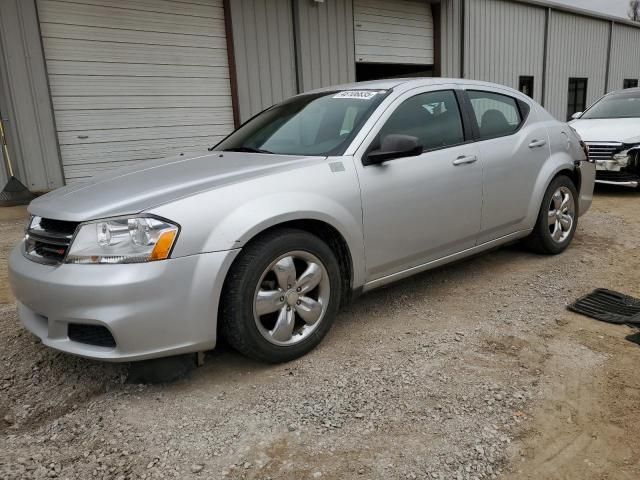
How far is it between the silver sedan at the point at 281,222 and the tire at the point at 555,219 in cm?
20

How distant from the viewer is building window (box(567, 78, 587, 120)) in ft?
58.0

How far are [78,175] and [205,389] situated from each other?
5.71m

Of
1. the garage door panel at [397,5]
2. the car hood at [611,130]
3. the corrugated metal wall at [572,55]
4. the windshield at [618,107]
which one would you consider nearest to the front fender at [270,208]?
the car hood at [611,130]

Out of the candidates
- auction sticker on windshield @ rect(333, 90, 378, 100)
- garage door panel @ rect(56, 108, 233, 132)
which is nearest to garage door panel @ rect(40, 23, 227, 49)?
garage door panel @ rect(56, 108, 233, 132)

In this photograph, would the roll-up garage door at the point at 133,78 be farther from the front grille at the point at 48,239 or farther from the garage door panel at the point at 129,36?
the front grille at the point at 48,239

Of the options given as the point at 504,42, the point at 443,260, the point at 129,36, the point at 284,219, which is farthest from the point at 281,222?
the point at 504,42

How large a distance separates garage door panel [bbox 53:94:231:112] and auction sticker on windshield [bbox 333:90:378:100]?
16.2 feet

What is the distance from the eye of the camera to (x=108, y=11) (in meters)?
7.27

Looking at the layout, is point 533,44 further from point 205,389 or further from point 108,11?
point 205,389

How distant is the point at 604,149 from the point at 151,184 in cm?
736

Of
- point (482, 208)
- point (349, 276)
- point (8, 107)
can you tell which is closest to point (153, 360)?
point (349, 276)

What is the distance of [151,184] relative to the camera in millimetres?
2795

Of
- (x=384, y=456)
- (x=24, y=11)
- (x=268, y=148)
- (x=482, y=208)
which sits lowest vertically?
(x=384, y=456)

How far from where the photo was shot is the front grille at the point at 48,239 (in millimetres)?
2533
